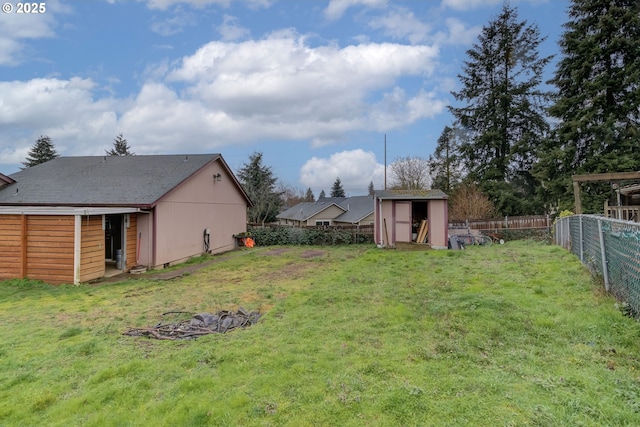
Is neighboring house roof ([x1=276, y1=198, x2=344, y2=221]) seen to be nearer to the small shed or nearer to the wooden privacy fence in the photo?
the wooden privacy fence

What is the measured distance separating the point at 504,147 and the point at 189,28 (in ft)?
Answer: 75.3

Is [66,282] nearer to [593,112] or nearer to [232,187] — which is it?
[232,187]

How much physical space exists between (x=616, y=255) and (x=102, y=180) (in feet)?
50.6

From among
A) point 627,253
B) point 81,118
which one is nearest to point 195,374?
point 627,253

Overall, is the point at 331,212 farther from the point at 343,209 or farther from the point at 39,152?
the point at 39,152

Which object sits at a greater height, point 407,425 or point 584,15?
point 584,15

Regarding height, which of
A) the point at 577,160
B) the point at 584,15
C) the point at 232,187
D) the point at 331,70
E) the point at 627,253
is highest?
A: the point at 584,15

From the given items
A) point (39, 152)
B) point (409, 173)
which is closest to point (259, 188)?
point (409, 173)

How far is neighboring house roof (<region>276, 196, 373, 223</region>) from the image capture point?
100 ft

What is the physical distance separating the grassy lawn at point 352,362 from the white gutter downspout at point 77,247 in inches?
88.1

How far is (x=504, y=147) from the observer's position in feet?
80.5

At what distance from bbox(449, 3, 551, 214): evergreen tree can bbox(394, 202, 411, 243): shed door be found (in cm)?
1167

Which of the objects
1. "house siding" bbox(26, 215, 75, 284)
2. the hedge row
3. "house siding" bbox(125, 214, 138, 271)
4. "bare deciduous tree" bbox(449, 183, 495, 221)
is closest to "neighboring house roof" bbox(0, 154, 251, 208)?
"house siding" bbox(125, 214, 138, 271)

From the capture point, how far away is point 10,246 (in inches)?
343
